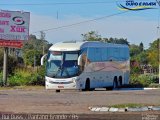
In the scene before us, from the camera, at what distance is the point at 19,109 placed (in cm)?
2055

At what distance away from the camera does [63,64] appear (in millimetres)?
37312

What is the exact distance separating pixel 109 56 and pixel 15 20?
1008cm

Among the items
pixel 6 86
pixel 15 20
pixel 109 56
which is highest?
pixel 15 20

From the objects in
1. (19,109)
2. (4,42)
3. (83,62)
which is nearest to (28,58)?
(4,42)

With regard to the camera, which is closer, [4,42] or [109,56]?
[109,56]

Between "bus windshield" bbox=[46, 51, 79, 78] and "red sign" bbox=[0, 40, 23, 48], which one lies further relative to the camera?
"red sign" bbox=[0, 40, 23, 48]

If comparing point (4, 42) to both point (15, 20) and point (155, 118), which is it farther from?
point (155, 118)

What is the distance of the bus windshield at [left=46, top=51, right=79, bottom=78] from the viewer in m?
37.2
